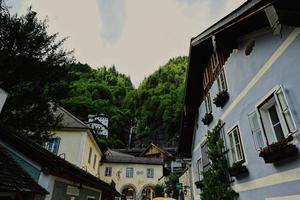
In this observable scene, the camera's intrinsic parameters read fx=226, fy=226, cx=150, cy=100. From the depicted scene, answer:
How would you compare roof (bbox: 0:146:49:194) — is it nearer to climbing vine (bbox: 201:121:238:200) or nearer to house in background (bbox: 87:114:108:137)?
climbing vine (bbox: 201:121:238:200)

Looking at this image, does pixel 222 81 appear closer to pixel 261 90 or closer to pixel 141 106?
pixel 261 90

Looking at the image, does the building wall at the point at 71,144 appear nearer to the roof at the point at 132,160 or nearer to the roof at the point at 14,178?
the roof at the point at 14,178

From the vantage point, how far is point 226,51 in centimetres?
774

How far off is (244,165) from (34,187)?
5508mm

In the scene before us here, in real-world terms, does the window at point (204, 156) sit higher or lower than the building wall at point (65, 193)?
higher

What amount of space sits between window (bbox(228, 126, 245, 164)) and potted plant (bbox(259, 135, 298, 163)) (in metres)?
1.77

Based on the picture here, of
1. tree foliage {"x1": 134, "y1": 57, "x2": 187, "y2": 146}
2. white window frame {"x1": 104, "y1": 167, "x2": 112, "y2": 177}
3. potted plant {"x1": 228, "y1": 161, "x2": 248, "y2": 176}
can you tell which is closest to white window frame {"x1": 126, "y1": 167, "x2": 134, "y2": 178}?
white window frame {"x1": 104, "y1": 167, "x2": 112, "y2": 177}

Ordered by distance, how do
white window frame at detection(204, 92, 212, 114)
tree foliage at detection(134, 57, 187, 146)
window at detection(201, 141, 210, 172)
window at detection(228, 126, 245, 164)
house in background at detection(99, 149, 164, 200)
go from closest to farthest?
window at detection(228, 126, 245, 164) → window at detection(201, 141, 210, 172) → white window frame at detection(204, 92, 212, 114) → house in background at detection(99, 149, 164, 200) → tree foliage at detection(134, 57, 187, 146)

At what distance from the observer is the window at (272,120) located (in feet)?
14.8

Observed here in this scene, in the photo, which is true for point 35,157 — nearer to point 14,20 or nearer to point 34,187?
point 34,187

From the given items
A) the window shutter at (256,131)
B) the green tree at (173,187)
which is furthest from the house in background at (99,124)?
the window shutter at (256,131)

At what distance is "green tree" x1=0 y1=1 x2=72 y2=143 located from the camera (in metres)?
9.26

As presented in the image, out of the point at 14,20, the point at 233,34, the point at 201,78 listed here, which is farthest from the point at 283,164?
the point at 14,20

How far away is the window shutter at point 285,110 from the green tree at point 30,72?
28.5 feet
